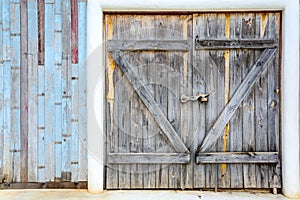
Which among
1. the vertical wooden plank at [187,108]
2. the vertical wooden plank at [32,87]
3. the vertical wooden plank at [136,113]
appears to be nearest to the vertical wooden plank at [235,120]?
the vertical wooden plank at [187,108]

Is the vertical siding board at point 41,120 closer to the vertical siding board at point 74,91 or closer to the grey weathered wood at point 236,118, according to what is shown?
the vertical siding board at point 74,91

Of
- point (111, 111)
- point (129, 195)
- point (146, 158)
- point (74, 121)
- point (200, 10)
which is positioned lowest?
point (129, 195)

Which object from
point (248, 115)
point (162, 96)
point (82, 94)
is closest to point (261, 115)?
point (248, 115)

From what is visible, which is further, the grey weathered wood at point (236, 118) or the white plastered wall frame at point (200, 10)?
the grey weathered wood at point (236, 118)

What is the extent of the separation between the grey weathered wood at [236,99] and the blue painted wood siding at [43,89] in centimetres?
125

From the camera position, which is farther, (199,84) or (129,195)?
(199,84)

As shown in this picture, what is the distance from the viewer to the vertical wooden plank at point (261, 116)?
3.30 metres

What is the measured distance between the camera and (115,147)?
11.0 feet

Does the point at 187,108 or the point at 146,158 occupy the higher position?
the point at 187,108

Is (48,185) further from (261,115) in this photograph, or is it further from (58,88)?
(261,115)

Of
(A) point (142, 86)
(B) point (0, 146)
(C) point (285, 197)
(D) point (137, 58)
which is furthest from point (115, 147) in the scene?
(C) point (285, 197)

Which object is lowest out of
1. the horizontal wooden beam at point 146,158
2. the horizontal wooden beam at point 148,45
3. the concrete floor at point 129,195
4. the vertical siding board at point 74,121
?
the concrete floor at point 129,195

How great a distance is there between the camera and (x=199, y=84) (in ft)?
10.9

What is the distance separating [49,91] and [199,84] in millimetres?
1496
